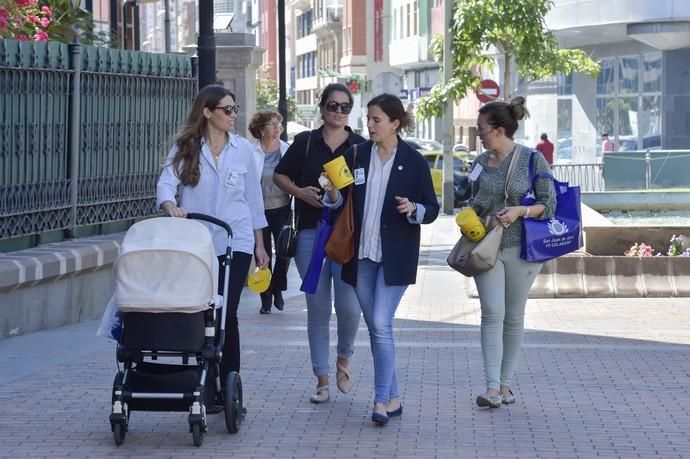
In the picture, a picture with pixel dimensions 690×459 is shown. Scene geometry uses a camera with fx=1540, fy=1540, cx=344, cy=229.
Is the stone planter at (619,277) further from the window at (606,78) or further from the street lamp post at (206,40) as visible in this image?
the window at (606,78)

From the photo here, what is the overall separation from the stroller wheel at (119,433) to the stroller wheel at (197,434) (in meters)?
0.34

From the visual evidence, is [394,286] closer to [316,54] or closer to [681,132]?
[681,132]

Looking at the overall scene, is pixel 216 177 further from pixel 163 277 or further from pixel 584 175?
pixel 584 175

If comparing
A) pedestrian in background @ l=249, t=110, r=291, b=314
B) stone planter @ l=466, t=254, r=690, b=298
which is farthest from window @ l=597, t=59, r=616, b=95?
pedestrian in background @ l=249, t=110, r=291, b=314

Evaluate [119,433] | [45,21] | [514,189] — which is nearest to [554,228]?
[514,189]

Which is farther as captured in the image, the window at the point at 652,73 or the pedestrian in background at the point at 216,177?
the window at the point at 652,73

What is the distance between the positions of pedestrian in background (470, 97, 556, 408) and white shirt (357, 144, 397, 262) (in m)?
0.69

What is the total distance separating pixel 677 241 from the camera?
15.8 m

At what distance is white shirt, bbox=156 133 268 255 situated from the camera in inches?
312

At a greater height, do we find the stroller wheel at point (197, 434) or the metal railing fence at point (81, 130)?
the metal railing fence at point (81, 130)

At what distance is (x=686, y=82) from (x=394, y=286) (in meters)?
38.4

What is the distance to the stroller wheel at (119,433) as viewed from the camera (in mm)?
7376

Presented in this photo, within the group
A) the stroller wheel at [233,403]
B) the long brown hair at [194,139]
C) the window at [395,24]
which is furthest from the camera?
the window at [395,24]

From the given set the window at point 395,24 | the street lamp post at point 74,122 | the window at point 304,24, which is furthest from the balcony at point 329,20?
the street lamp post at point 74,122
